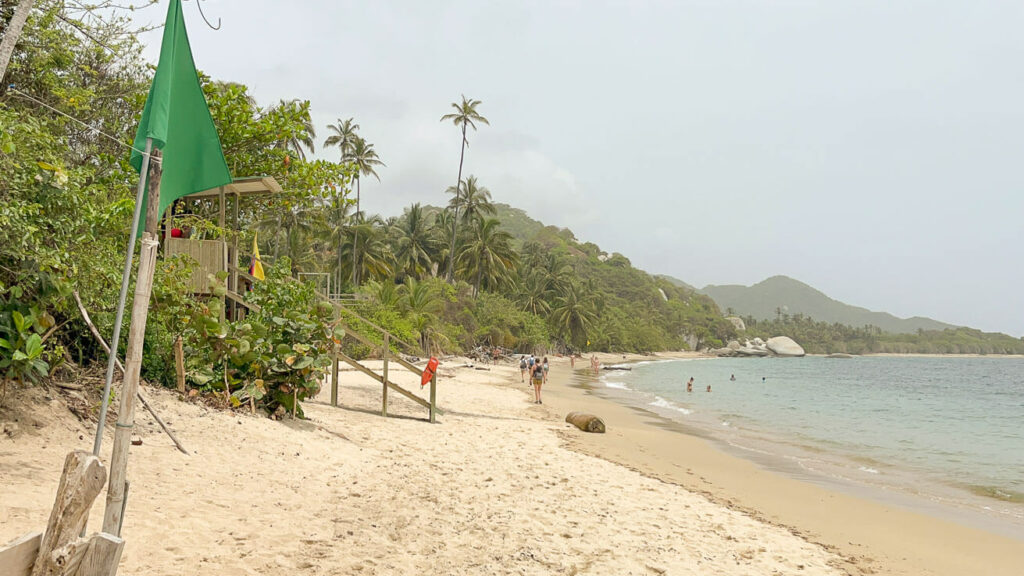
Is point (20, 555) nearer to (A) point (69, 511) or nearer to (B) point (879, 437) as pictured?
(A) point (69, 511)

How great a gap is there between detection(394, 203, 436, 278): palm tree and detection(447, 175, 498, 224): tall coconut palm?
3.67 m

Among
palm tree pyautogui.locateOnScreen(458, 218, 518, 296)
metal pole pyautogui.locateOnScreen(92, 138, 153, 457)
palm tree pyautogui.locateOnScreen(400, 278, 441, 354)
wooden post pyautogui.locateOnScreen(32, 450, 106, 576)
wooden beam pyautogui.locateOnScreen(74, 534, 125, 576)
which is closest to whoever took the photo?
wooden post pyautogui.locateOnScreen(32, 450, 106, 576)

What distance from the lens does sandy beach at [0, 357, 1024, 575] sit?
195 inches

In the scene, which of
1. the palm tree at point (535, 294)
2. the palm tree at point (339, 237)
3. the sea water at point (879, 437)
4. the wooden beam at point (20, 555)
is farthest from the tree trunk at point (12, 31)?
the palm tree at point (535, 294)

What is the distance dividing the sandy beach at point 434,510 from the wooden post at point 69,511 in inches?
86.4

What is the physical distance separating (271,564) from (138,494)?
5.64 feet

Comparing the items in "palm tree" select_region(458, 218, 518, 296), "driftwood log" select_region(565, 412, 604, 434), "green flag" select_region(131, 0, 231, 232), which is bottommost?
"driftwood log" select_region(565, 412, 604, 434)

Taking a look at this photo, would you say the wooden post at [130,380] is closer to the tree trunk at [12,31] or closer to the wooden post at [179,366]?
the tree trunk at [12,31]

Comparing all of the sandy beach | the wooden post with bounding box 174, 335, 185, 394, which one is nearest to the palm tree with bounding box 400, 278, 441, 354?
the sandy beach

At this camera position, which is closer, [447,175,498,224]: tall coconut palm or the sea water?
the sea water

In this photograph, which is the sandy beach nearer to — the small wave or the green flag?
the green flag

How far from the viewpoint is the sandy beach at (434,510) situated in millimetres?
4941

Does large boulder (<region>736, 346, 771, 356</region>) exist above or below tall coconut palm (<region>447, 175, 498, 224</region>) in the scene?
below

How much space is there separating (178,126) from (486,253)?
160 ft
